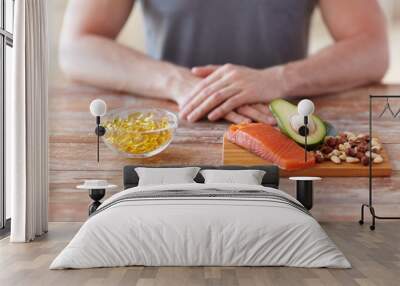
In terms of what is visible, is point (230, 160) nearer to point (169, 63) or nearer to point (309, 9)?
point (169, 63)

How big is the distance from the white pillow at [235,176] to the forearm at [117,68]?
3.01ft

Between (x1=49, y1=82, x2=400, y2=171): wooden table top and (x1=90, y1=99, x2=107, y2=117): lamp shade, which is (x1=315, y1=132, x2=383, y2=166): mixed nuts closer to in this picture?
(x1=49, y1=82, x2=400, y2=171): wooden table top

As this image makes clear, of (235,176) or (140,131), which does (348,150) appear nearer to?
(235,176)

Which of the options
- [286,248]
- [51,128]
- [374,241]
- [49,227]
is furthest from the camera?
[51,128]

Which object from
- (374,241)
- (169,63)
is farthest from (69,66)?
(374,241)

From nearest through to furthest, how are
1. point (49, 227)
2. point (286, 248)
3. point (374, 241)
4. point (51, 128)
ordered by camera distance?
point (286, 248) → point (374, 241) → point (49, 227) → point (51, 128)

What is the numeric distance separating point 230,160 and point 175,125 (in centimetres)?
62

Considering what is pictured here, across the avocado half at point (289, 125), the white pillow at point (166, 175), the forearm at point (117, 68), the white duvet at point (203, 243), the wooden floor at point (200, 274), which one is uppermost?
the forearm at point (117, 68)

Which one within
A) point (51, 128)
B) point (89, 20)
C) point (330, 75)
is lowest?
point (51, 128)

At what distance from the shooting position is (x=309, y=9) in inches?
244

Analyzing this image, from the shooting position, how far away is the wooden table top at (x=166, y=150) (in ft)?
20.4

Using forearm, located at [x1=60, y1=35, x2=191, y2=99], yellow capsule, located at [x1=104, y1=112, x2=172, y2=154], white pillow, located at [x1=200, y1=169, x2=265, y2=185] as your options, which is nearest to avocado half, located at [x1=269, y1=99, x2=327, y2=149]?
white pillow, located at [x1=200, y1=169, x2=265, y2=185]

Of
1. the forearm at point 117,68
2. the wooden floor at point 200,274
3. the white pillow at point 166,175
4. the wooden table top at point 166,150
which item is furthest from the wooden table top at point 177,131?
the wooden floor at point 200,274

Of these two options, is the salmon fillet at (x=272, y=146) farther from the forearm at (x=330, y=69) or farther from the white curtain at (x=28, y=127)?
the white curtain at (x=28, y=127)
